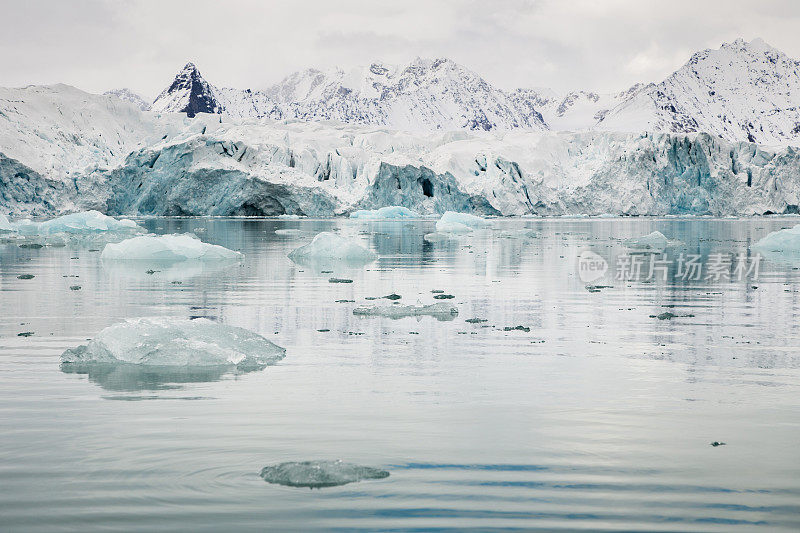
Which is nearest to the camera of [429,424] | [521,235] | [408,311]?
[429,424]

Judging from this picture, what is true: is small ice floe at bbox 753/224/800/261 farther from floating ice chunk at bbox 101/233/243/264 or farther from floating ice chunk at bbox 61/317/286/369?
floating ice chunk at bbox 61/317/286/369

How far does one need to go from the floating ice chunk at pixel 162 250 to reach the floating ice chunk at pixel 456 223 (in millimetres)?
20342

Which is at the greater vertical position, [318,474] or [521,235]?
[521,235]

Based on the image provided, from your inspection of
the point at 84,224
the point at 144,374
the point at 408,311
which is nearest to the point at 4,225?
the point at 84,224

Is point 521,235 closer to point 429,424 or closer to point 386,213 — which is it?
point 386,213

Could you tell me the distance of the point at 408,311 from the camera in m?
10.9

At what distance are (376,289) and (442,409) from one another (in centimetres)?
876

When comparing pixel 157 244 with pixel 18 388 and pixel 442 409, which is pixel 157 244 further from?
pixel 442 409

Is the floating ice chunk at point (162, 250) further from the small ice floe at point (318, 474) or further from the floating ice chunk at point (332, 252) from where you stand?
the small ice floe at point (318, 474)

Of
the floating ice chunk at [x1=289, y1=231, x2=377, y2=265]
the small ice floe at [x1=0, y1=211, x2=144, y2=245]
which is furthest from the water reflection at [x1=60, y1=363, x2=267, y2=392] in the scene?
the small ice floe at [x1=0, y1=211, x2=144, y2=245]

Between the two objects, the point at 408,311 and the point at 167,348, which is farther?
the point at 408,311

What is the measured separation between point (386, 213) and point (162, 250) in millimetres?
41387

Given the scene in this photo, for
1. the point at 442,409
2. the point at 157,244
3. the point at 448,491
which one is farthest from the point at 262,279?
the point at 448,491

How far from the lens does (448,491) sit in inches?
165
